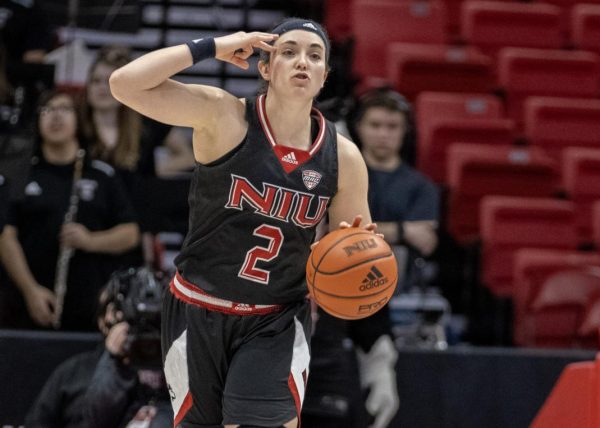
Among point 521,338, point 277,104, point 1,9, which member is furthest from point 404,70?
point 277,104

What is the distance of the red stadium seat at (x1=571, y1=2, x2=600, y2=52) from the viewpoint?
29.3 ft

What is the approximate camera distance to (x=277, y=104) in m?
3.88

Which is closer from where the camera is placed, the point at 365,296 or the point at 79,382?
the point at 365,296

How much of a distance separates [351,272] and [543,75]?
17.2 ft

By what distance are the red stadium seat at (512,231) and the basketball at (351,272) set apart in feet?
10.6

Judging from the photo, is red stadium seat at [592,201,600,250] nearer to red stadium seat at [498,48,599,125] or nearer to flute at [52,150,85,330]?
red stadium seat at [498,48,599,125]

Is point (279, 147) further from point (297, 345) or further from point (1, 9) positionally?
point (1, 9)

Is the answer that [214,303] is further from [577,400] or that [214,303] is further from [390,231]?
[390,231]

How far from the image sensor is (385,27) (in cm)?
828

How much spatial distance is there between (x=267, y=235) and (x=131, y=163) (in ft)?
7.91

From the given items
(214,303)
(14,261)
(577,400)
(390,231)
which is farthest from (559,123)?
(214,303)

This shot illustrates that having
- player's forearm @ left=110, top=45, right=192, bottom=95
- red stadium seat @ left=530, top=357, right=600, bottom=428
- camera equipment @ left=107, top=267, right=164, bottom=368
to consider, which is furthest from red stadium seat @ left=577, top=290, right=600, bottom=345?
player's forearm @ left=110, top=45, right=192, bottom=95

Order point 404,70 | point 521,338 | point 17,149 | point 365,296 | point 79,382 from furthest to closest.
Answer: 1. point 404,70
2. point 521,338
3. point 17,149
4. point 79,382
5. point 365,296

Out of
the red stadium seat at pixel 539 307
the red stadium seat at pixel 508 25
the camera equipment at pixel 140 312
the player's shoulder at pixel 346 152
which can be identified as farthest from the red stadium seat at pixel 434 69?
the player's shoulder at pixel 346 152
